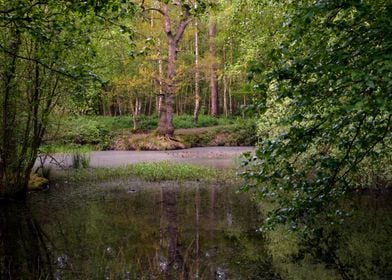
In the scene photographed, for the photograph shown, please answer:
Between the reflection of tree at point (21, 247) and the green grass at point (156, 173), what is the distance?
4.62 meters

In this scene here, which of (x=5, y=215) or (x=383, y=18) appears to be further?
(x=5, y=215)

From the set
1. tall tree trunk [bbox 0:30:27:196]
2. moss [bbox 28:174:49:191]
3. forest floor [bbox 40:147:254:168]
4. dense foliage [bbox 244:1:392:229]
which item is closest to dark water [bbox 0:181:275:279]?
tall tree trunk [bbox 0:30:27:196]

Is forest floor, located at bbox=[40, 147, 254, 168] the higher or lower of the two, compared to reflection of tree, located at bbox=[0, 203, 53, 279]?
higher

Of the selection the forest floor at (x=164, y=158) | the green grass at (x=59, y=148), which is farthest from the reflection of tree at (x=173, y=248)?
the forest floor at (x=164, y=158)

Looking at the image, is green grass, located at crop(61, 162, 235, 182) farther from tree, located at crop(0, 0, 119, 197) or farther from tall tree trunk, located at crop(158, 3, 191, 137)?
tall tree trunk, located at crop(158, 3, 191, 137)

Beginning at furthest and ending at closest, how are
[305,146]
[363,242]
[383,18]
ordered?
[363,242]
[305,146]
[383,18]

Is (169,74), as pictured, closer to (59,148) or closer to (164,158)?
(164,158)

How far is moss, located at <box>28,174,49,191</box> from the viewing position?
13414 millimetres

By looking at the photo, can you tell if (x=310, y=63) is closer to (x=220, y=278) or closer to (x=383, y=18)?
(x=383, y=18)

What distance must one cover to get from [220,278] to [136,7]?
3.77 meters

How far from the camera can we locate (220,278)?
6.19 m

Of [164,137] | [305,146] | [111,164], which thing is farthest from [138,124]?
[305,146]

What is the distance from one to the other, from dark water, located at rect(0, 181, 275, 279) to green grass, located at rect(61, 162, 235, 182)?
6.45ft

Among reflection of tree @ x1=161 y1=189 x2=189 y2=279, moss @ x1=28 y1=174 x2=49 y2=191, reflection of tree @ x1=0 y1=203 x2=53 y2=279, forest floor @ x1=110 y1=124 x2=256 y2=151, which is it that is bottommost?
reflection of tree @ x1=0 y1=203 x2=53 y2=279
